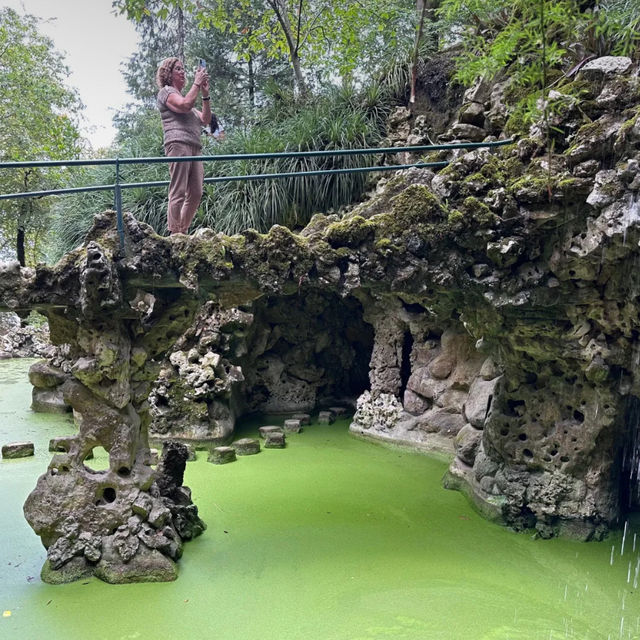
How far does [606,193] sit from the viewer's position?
149 inches

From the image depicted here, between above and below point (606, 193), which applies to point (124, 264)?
below

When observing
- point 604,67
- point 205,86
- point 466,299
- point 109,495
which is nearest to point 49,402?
point 109,495

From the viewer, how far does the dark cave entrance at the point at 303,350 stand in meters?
8.99

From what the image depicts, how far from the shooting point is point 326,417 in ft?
29.1

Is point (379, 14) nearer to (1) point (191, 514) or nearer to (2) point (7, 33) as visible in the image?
(1) point (191, 514)

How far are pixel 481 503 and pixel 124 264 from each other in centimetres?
367

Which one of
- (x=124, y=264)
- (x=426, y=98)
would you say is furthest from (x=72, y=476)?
(x=426, y=98)

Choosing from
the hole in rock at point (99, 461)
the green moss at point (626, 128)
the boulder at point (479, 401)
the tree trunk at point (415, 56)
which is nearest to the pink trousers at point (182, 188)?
the green moss at point (626, 128)

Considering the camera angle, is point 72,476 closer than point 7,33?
Yes

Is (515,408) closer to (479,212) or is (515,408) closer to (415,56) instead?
(479,212)

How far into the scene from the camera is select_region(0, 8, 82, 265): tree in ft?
42.4

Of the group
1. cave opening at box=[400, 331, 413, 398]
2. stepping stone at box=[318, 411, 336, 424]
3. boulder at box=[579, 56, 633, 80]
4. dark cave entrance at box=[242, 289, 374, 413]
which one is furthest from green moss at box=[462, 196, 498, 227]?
stepping stone at box=[318, 411, 336, 424]

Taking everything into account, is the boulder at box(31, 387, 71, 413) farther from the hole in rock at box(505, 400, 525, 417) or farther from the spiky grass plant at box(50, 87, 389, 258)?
the hole in rock at box(505, 400, 525, 417)

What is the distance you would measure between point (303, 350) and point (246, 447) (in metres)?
2.49
